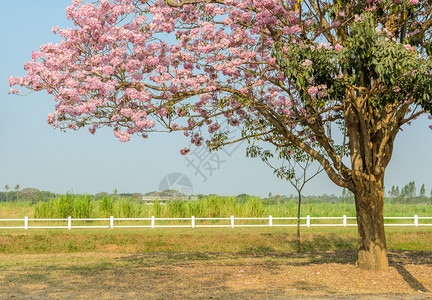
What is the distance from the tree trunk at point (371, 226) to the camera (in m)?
14.4

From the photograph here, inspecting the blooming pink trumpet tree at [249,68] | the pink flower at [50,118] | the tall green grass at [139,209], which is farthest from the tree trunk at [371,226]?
the tall green grass at [139,209]

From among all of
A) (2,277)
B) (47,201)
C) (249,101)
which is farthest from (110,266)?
(47,201)

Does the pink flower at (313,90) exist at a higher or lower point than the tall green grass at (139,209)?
higher

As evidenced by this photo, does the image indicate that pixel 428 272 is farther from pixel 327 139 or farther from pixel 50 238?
pixel 50 238

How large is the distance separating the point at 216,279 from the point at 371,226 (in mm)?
4637

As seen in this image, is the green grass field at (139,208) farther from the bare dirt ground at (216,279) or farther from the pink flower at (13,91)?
the pink flower at (13,91)

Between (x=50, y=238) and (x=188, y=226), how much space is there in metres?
7.47

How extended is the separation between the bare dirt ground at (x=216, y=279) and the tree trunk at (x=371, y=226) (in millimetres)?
385

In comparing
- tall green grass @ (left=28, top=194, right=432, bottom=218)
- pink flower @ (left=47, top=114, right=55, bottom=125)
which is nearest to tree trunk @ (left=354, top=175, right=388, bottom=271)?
pink flower @ (left=47, top=114, right=55, bottom=125)

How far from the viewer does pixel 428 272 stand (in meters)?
15.0

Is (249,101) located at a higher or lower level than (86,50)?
lower

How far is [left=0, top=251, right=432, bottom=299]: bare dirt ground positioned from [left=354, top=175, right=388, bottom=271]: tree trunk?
39cm

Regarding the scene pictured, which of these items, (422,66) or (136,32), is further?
(136,32)

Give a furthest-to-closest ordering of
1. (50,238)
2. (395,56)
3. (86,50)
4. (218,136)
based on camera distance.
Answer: (50,238), (218,136), (86,50), (395,56)
